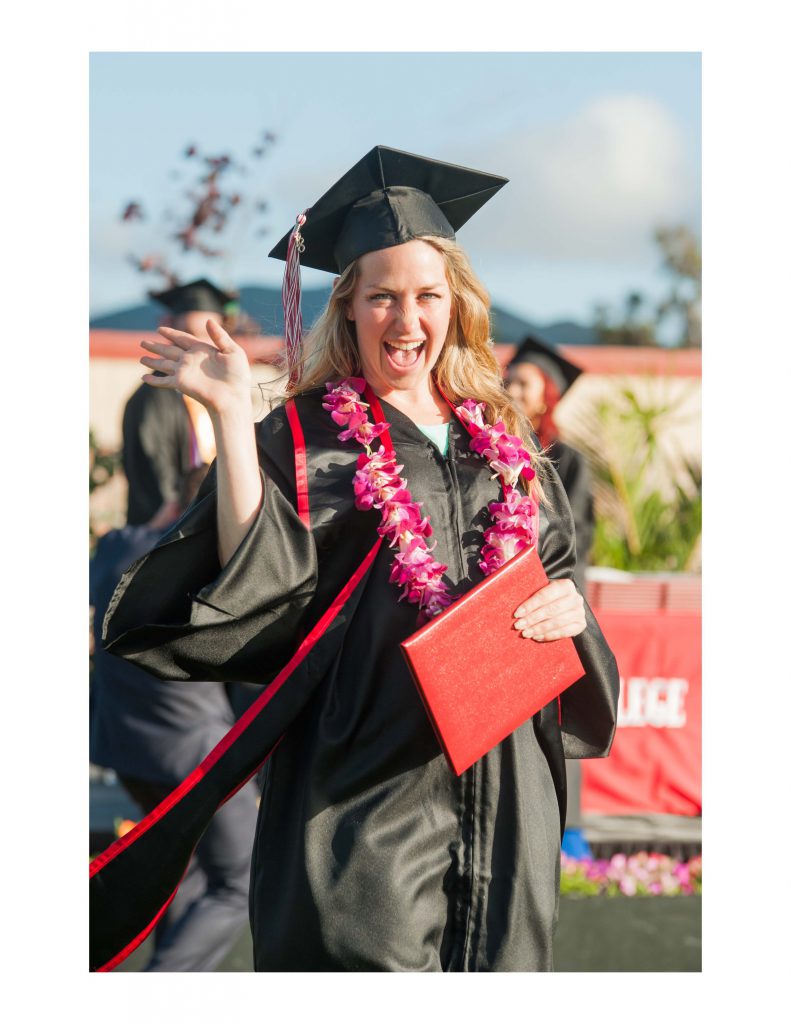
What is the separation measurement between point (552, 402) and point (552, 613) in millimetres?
4214

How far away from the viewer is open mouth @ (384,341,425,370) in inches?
101

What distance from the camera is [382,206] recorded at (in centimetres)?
259

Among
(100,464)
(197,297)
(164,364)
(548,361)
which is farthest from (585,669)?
(100,464)

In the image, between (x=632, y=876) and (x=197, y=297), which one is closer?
(x=632, y=876)

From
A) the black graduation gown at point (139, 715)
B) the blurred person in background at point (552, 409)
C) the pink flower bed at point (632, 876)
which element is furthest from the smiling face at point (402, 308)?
the pink flower bed at point (632, 876)

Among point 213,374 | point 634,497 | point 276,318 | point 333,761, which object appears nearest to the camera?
point 213,374

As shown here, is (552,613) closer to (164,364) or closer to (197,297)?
(164,364)

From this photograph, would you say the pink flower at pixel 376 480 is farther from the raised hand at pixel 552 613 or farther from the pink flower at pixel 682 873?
the pink flower at pixel 682 873

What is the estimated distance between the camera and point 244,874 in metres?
4.32

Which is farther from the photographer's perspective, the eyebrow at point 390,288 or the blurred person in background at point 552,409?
the blurred person in background at point 552,409

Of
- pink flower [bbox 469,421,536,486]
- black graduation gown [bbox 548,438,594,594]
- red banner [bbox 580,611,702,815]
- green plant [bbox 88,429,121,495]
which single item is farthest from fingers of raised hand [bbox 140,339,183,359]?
green plant [bbox 88,429,121,495]

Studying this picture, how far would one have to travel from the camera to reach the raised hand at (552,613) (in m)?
2.42

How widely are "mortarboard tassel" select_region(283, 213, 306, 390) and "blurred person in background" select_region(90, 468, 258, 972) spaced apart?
1600 mm

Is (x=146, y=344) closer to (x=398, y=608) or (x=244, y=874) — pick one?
(x=398, y=608)
